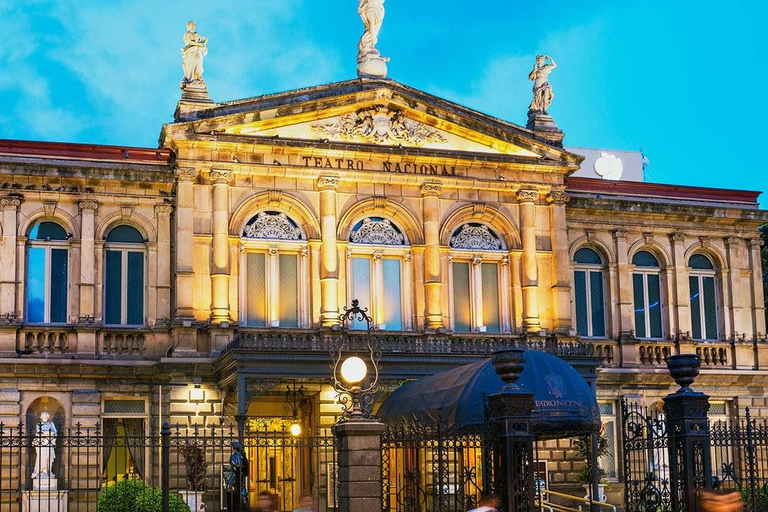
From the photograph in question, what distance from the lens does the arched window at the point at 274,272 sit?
34469mm

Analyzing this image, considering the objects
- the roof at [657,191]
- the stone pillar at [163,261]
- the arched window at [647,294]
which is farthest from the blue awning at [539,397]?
the arched window at [647,294]

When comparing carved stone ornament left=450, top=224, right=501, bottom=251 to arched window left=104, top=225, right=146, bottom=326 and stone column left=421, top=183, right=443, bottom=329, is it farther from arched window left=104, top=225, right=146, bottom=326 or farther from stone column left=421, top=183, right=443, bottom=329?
arched window left=104, top=225, right=146, bottom=326

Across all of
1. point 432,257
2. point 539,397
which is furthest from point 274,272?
point 539,397

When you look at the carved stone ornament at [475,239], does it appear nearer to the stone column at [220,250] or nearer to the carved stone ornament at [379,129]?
the carved stone ornament at [379,129]

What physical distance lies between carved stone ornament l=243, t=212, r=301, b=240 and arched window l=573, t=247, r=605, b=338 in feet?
30.6

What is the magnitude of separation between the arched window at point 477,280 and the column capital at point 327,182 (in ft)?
13.0

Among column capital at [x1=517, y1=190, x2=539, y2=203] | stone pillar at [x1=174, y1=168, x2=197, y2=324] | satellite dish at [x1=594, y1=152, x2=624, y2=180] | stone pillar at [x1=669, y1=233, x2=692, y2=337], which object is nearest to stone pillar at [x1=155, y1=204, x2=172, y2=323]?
stone pillar at [x1=174, y1=168, x2=197, y2=324]

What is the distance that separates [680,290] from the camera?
39.4m

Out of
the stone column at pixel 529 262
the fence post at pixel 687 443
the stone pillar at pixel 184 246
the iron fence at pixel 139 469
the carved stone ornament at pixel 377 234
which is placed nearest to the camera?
the fence post at pixel 687 443

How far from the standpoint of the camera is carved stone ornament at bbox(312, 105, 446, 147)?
35.2 meters

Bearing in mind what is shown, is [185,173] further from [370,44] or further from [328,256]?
[370,44]

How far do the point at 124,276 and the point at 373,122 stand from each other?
8.20 metres

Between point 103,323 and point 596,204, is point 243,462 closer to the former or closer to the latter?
Answer: point 103,323

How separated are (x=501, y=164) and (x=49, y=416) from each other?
14.5 metres
